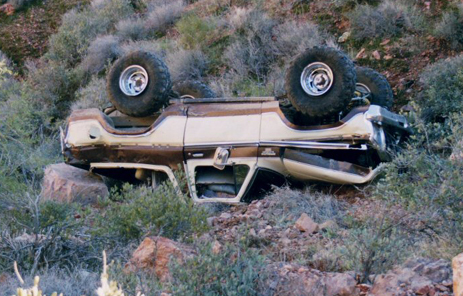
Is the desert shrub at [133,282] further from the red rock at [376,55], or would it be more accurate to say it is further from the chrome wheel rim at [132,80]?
the red rock at [376,55]

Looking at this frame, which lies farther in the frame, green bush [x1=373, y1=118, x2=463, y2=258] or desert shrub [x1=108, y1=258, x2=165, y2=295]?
green bush [x1=373, y1=118, x2=463, y2=258]

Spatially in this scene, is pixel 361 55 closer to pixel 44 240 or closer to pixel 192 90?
pixel 192 90

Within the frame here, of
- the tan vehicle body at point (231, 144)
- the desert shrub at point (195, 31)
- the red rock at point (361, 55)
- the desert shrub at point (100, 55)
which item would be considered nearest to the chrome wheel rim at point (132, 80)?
the tan vehicle body at point (231, 144)

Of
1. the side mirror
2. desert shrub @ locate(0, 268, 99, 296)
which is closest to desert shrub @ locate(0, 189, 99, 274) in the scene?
desert shrub @ locate(0, 268, 99, 296)

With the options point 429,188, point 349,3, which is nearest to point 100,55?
point 349,3

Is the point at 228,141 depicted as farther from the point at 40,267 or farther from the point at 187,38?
the point at 187,38

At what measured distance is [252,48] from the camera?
17266mm

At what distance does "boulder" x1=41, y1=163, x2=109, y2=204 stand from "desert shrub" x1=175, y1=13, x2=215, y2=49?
7.46m

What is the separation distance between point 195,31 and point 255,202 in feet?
32.5

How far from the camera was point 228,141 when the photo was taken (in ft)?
34.0

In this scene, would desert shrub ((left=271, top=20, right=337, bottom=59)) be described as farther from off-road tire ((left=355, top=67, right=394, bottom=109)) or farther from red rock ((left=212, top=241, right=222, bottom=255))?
red rock ((left=212, top=241, right=222, bottom=255))

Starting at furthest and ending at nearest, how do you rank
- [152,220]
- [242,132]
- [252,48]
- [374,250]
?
[252,48]
[242,132]
[152,220]
[374,250]

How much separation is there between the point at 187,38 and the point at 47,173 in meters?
8.27

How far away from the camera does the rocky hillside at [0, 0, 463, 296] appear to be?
18.8 feet
